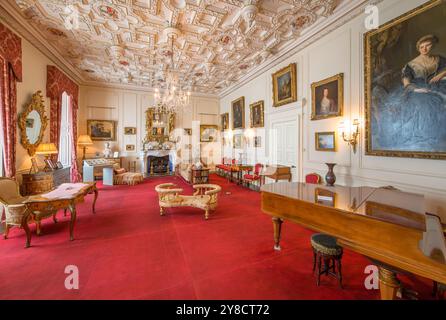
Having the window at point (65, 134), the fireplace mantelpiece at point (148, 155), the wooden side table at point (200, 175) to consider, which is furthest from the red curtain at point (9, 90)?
the fireplace mantelpiece at point (148, 155)

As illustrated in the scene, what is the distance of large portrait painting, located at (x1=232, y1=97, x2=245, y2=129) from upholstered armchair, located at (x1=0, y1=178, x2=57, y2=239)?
7837 millimetres

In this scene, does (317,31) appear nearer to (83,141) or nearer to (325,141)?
(325,141)

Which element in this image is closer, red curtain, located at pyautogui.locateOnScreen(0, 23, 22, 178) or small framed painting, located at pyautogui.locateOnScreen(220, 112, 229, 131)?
red curtain, located at pyautogui.locateOnScreen(0, 23, 22, 178)

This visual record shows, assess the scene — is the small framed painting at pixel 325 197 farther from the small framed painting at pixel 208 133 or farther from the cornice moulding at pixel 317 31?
the small framed painting at pixel 208 133

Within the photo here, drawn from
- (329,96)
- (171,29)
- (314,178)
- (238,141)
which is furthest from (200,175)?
(329,96)

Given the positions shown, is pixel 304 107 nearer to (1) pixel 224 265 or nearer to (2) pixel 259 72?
(2) pixel 259 72

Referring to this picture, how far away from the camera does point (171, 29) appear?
5.22 meters

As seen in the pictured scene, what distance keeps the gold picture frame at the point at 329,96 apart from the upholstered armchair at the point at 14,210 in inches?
267

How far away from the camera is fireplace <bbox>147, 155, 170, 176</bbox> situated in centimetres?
1105

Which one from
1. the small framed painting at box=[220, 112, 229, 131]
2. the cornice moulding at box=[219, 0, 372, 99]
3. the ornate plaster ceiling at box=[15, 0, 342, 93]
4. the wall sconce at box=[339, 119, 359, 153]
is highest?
the ornate plaster ceiling at box=[15, 0, 342, 93]

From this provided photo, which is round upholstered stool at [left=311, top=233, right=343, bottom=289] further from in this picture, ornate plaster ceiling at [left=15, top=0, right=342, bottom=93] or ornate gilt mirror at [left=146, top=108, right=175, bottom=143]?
ornate gilt mirror at [left=146, top=108, right=175, bottom=143]

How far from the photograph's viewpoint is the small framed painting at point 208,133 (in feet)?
39.9

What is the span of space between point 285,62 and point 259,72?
1.59 metres

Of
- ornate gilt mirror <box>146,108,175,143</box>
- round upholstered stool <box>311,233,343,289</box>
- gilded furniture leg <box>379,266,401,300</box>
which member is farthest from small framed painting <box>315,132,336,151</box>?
ornate gilt mirror <box>146,108,175,143</box>
